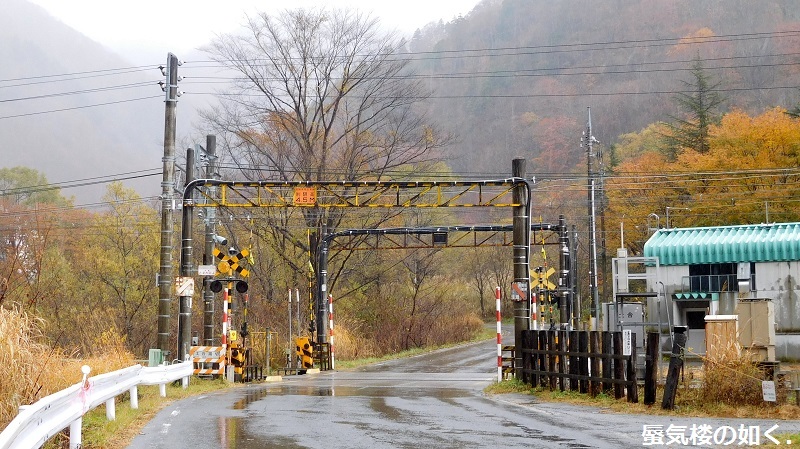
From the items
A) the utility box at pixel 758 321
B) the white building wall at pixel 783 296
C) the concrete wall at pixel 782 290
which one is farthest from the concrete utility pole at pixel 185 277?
the concrete wall at pixel 782 290

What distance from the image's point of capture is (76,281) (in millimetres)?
52812

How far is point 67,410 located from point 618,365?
998 cm

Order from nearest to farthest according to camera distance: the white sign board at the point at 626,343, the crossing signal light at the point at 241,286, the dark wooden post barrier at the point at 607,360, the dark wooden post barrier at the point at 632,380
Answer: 1. the dark wooden post barrier at the point at 632,380
2. the white sign board at the point at 626,343
3. the dark wooden post barrier at the point at 607,360
4. the crossing signal light at the point at 241,286

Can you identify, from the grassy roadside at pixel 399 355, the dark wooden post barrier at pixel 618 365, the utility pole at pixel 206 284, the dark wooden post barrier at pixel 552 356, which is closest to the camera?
the dark wooden post barrier at pixel 618 365

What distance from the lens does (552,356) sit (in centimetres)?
1952

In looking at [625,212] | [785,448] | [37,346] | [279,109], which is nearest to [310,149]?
[279,109]

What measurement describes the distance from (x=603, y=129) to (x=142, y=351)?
90.7 meters

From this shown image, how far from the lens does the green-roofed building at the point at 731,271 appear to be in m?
38.1

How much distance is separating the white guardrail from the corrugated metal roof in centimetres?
2940

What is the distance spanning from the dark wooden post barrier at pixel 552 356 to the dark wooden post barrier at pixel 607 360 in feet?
6.64

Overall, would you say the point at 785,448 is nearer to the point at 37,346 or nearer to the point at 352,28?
the point at 37,346

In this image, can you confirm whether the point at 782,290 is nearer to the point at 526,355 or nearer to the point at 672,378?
the point at 526,355

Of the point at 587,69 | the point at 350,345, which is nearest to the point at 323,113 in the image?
the point at 350,345

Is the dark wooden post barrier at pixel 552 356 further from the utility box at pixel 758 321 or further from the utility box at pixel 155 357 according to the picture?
the utility box at pixel 155 357
